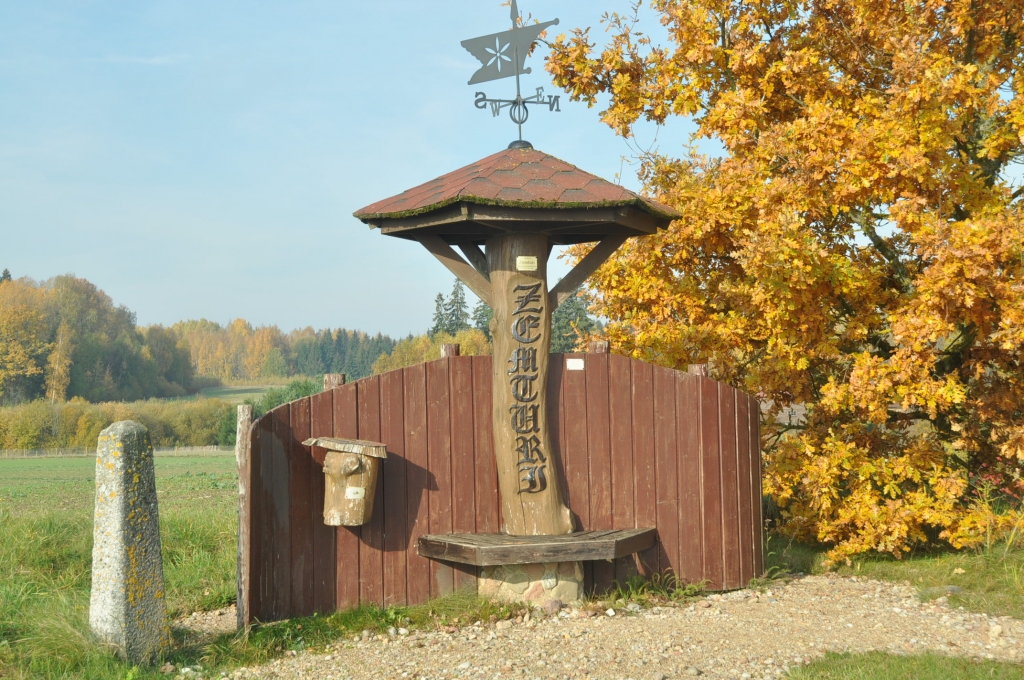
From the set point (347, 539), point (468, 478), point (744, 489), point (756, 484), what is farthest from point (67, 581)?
point (756, 484)

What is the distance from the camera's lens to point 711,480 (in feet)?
22.6

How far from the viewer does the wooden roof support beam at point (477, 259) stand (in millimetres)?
6634

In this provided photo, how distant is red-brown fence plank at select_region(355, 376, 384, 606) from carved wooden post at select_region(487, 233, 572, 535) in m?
0.92

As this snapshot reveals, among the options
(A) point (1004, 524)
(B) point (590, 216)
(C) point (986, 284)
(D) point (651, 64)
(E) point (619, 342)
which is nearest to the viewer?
(B) point (590, 216)

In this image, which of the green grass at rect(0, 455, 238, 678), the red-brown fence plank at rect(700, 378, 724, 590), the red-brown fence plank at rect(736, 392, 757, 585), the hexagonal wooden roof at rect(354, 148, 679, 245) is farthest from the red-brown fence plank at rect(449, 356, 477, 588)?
the red-brown fence plank at rect(736, 392, 757, 585)

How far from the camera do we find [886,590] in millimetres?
7043

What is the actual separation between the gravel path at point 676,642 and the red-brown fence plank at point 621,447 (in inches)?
29.7

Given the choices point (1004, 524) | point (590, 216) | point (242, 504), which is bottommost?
point (1004, 524)

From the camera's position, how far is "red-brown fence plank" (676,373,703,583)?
6848 mm

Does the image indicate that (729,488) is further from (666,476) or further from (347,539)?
(347,539)

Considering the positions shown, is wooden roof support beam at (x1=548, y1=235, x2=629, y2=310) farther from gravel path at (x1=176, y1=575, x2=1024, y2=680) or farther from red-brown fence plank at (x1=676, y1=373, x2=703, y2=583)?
gravel path at (x1=176, y1=575, x2=1024, y2=680)

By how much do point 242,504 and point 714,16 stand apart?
6.93 meters

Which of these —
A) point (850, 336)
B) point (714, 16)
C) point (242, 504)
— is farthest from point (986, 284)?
point (242, 504)

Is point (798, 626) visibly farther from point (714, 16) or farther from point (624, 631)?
point (714, 16)
